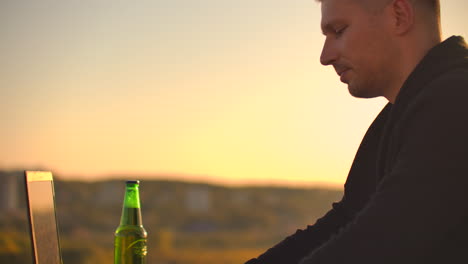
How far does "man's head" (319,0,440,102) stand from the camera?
1012 millimetres

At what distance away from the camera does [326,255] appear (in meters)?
0.79

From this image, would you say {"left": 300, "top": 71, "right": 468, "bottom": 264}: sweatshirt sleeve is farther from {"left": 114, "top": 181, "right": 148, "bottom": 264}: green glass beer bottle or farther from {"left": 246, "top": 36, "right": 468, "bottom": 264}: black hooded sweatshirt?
{"left": 114, "top": 181, "right": 148, "bottom": 264}: green glass beer bottle

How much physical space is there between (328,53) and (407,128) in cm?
27

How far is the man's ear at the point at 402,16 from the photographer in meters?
1.01

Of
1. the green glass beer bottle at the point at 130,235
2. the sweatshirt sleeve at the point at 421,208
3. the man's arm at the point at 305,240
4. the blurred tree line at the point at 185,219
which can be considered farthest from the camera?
the blurred tree line at the point at 185,219

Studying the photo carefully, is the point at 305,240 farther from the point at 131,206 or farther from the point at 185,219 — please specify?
the point at 185,219

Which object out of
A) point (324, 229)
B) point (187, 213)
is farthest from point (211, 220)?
point (324, 229)

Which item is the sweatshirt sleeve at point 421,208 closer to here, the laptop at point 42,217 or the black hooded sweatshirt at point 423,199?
the black hooded sweatshirt at point 423,199

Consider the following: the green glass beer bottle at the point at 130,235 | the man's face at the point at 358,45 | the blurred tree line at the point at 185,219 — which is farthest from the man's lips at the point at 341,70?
the blurred tree line at the point at 185,219

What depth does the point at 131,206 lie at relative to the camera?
3.89 feet

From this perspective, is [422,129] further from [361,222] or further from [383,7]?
[383,7]

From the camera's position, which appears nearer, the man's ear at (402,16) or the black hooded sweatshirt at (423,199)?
the black hooded sweatshirt at (423,199)

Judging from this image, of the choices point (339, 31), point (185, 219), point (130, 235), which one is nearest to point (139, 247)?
point (130, 235)

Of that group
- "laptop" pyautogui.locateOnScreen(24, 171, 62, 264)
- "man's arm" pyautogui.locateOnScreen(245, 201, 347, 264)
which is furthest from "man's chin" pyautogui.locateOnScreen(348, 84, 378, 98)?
"laptop" pyautogui.locateOnScreen(24, 171, 62, 264)
